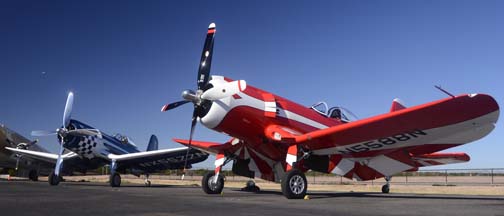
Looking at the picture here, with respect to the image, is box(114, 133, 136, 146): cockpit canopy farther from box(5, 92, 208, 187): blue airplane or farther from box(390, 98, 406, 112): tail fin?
box(390, 98, 406, 112): tail fin

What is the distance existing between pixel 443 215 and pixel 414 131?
5.59 m

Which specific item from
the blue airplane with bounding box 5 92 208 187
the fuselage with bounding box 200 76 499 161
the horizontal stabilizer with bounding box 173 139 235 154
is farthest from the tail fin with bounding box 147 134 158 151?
the fuselage with bounding box 200 76 499 161

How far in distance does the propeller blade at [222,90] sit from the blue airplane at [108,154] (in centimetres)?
1051

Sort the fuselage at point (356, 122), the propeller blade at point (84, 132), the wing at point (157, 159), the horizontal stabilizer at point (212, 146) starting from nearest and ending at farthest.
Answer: the fuselage at point (356, 122)
the horizontal stabilizer at point (212, 146)
the propeller blade at point (84, 132)
the wing at point (157, 159)

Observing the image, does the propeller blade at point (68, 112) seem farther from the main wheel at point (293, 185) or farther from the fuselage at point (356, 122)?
the main wheel at point (293, 185)

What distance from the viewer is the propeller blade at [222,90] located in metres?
11.9

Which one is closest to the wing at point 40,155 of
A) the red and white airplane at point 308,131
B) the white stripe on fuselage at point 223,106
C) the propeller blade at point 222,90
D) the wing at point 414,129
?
the red and white airplane at point 308,131

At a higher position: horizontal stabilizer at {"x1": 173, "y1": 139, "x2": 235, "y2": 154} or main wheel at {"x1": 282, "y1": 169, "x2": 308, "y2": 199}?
horizontal stabilizer at {"x1": 173, "y1": 139, "x2": 235, "y2": 154}

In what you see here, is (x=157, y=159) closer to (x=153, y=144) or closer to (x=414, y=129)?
(x=153, y=144)

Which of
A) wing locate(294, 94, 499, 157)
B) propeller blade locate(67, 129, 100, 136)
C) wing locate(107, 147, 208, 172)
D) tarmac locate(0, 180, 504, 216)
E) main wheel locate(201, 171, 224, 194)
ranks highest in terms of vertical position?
propeller blade locate(67, 129, 100, 136)

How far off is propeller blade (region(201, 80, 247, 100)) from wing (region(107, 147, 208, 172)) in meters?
12.1

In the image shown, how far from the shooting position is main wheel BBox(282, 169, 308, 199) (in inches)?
444

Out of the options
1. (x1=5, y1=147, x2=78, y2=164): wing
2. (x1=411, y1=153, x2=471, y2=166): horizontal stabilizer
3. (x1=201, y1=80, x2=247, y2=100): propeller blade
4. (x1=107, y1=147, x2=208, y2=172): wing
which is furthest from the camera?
(x1=5, y1=147, x2=78, y2=164): wing

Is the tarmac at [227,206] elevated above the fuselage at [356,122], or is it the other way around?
the fuselage at [356,122]
